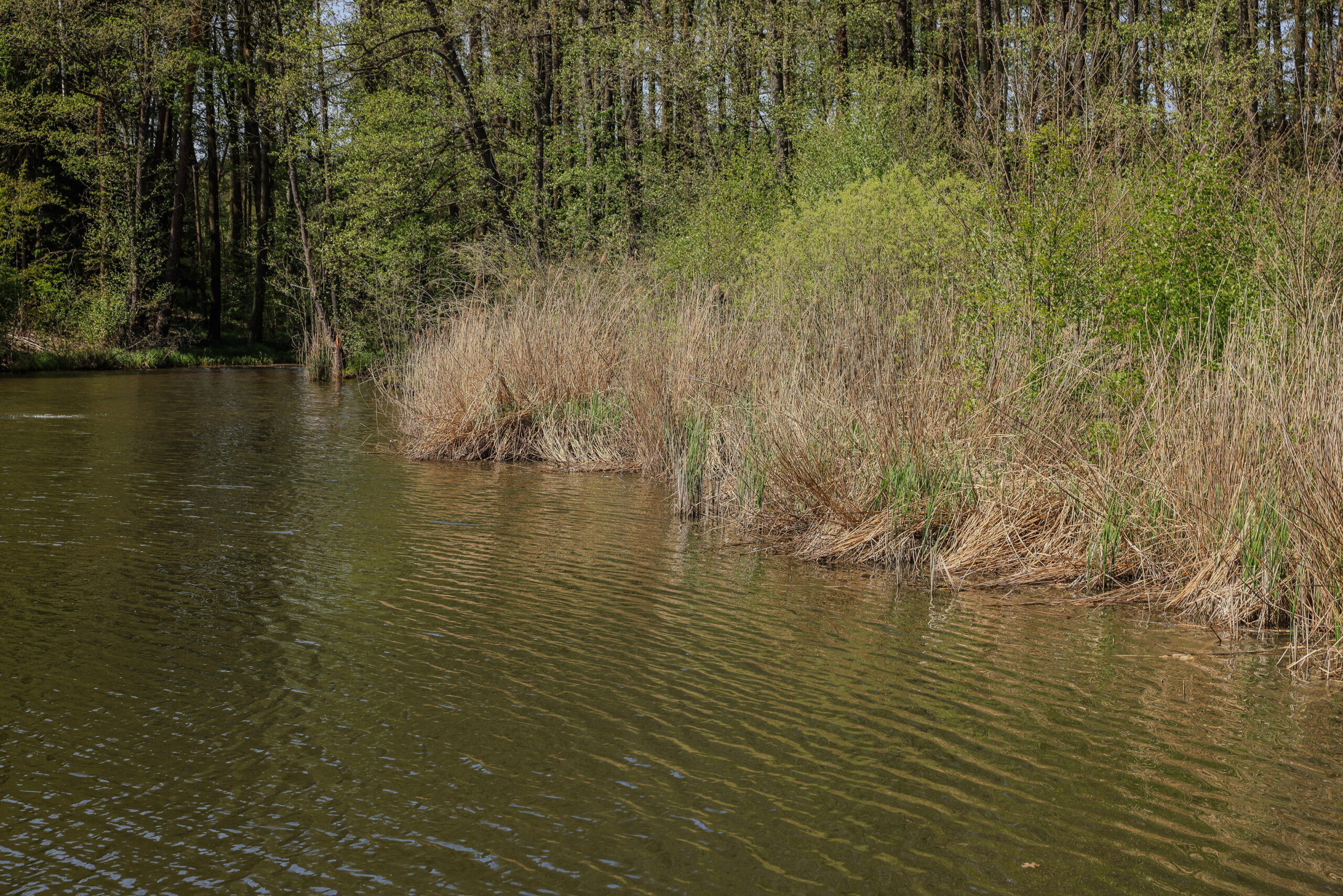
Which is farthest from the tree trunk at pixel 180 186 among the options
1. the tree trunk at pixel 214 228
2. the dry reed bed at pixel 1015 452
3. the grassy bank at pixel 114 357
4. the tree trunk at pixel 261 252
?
the dry reed bed at pixel 1015 452

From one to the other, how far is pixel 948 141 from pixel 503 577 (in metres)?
17.5

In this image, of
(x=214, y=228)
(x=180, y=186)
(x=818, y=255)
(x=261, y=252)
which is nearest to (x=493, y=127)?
(x=180, y=186)

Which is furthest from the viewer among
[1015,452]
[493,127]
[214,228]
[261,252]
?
[261,252]

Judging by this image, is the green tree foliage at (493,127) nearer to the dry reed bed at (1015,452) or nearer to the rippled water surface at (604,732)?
the dry reed bed at (1015,452)

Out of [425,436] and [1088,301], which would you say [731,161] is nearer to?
[425,436]

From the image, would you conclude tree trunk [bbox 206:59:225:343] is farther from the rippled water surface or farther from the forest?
the rippled water surface

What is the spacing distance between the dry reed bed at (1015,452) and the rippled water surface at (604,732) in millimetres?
517

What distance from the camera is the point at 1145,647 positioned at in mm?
5832

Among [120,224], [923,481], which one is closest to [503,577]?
[923,481]

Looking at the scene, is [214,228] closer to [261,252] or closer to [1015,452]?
[261,252]

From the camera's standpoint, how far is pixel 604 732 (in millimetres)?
4477

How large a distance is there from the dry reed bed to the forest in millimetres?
33

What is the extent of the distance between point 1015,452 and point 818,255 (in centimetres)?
541

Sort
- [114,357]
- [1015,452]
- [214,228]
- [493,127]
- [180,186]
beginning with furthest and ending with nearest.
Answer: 1. [214,228]
2. [180,186]
3. [493,127]
4. [114,357]
5. [1015,452]
